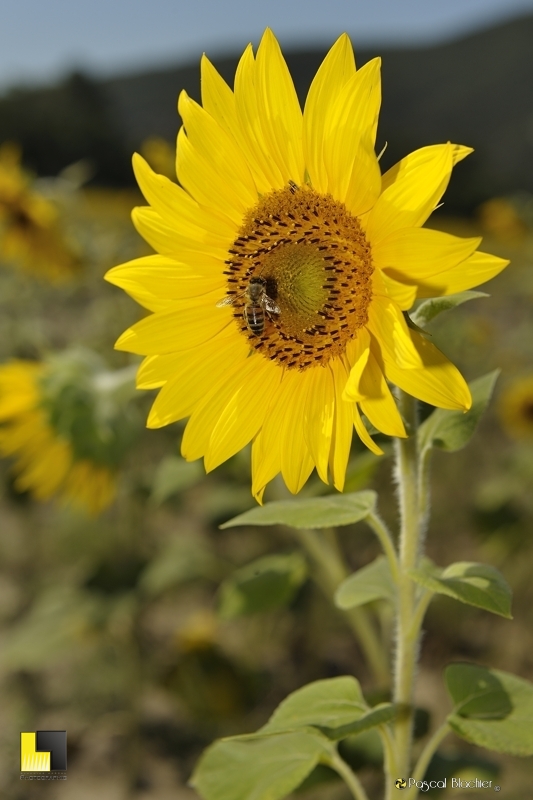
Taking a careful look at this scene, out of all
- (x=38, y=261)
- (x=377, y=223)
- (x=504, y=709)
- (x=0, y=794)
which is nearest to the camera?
(x=377, y=223)

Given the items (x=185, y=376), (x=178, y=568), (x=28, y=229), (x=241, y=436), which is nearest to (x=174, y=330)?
(x=185, y=376)

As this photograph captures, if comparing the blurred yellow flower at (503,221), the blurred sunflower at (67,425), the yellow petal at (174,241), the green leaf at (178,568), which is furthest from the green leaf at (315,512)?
the blurred yellow flower at (503,221)

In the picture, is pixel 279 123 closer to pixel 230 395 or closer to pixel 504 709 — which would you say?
pixel 230 395

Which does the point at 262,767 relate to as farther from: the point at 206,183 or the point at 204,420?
the point at 206,183

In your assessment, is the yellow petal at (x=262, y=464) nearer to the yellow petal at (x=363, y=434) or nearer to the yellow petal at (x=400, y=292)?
the yellow petal at (x=363, y=434)

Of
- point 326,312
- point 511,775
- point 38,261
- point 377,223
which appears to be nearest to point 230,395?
point 326,312

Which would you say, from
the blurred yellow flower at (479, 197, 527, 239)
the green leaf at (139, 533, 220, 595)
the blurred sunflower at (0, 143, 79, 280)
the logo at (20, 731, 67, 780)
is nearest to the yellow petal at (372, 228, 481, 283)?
the logo at (20, 731, 67, 780)

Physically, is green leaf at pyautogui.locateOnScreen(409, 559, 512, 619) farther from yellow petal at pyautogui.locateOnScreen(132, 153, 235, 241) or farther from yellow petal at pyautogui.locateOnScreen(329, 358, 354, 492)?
yellow petal at pyautogui.locateOnScreen(132, 153, 235, 241)
